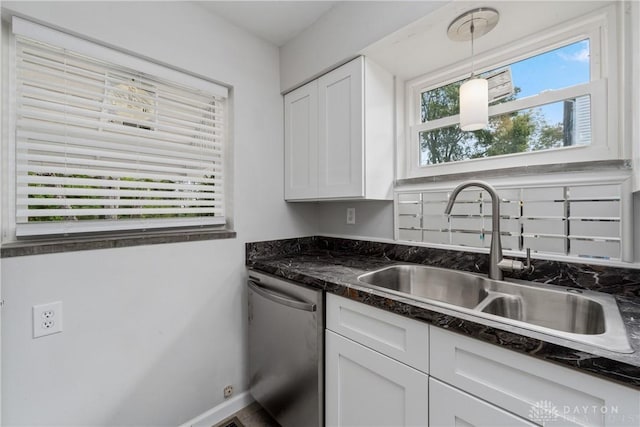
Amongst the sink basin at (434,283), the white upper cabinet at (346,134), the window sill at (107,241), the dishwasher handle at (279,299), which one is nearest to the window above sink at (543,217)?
the sink basin at (434,283)

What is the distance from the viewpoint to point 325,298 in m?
1.23

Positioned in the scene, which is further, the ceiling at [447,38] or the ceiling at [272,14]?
the ceiling at [272,14]

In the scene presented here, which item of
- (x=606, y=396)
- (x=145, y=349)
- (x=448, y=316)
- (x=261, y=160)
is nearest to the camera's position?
(x=606, y=396)

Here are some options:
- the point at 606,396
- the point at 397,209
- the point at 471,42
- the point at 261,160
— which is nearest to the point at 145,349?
the point at 261,160

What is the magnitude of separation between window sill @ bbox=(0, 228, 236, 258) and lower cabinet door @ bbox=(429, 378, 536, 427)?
51.4 inches

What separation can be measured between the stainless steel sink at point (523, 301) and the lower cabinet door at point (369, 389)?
27 centimetres

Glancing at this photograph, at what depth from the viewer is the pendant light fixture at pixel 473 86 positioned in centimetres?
120

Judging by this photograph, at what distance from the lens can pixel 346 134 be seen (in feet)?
5.04

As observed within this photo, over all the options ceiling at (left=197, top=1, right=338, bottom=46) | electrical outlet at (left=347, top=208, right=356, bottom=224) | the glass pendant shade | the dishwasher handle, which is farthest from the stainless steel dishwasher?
ceiling at (left=197, top=1, right=338, bottom=46)

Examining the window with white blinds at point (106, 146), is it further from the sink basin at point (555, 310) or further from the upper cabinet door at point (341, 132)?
the sink basin at point (555, 310)

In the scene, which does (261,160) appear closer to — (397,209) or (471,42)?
(397,209)

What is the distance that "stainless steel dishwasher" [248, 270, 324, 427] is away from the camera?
4.02 feet

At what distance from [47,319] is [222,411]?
41.0 inches

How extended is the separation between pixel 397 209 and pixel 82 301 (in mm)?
1667
